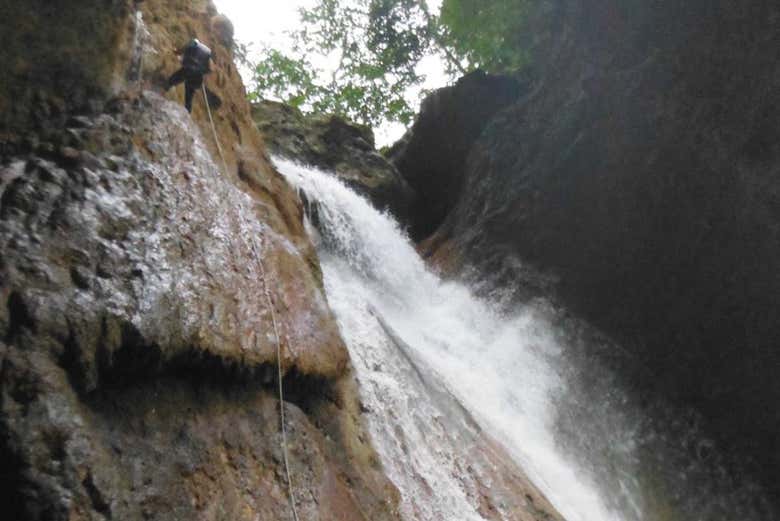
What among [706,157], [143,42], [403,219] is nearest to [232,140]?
[143,42]

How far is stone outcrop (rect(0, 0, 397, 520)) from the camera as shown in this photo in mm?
2484

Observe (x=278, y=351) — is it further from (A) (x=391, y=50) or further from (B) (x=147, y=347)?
(A) (x=391, y=50)

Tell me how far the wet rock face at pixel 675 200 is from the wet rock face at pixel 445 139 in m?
3.06

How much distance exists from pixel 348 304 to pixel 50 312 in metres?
3.56

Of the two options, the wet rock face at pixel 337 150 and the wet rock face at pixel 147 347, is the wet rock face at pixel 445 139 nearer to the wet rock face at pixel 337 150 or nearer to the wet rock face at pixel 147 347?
the wet rock face at pixel 337 150

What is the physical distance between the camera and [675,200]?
8.96 meters

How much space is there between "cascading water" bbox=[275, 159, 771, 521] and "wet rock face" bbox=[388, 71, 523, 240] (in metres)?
2.40

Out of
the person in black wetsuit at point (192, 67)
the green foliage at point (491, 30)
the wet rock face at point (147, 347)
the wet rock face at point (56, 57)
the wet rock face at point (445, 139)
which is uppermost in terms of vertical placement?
the green foliage at point (491, 30)

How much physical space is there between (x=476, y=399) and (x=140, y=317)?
4.95m

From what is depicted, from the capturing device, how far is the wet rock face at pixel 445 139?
1462cm

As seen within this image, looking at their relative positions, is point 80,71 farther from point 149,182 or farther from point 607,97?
point 607,97

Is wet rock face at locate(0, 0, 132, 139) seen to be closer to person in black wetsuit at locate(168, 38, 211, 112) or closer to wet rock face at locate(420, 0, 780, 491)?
person in black wetsuit at locate(168, 38, 211, 112)

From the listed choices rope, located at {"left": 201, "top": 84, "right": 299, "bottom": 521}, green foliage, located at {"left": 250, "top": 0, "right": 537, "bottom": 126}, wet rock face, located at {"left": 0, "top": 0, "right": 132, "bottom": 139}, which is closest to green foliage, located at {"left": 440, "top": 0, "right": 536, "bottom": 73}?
green foliage, located at {"left": 250, "top": 0, "right": 537, "bottom": 126}

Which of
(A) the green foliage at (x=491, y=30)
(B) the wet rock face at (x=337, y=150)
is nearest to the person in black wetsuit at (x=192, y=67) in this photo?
(B) the wet rock face at (x=337, y=150)
